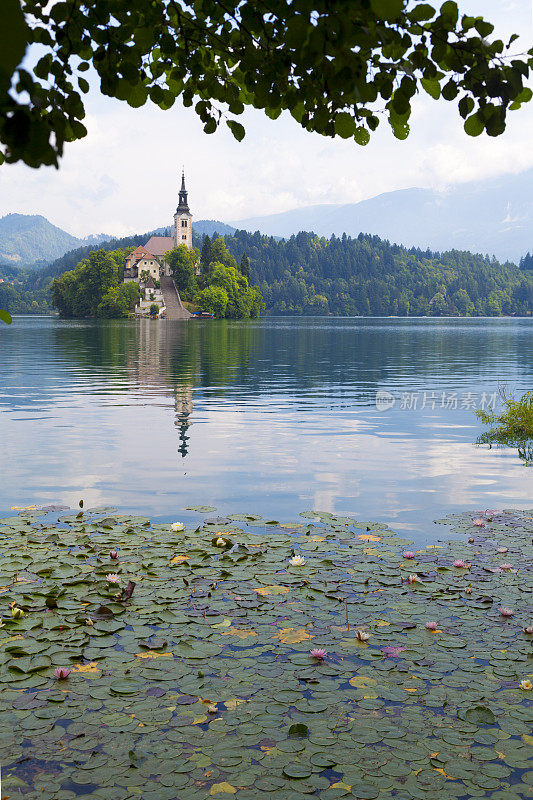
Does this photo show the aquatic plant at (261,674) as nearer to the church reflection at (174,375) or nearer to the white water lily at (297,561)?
the white water lily at (297,561)

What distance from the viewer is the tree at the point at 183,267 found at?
169125 mm

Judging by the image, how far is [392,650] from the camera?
22.2ft

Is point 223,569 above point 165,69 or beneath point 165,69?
beneath

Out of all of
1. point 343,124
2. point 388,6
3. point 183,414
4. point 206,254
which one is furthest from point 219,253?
point 388,6

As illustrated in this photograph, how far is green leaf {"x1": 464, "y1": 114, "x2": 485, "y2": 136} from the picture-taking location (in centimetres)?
434

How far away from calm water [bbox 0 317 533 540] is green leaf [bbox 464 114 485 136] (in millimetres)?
7532

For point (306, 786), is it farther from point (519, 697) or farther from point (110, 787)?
point (519, 697)

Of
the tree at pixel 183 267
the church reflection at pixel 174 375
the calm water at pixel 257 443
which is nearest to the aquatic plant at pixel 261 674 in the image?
the calm water at pixel 257 443

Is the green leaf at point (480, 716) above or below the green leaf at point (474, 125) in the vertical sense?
below

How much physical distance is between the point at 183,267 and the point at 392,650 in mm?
167543

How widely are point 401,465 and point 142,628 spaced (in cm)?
1033

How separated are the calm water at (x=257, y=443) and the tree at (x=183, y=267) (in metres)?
129

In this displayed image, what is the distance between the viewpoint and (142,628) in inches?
283

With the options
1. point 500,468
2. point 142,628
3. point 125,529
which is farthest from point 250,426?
point 142,628
